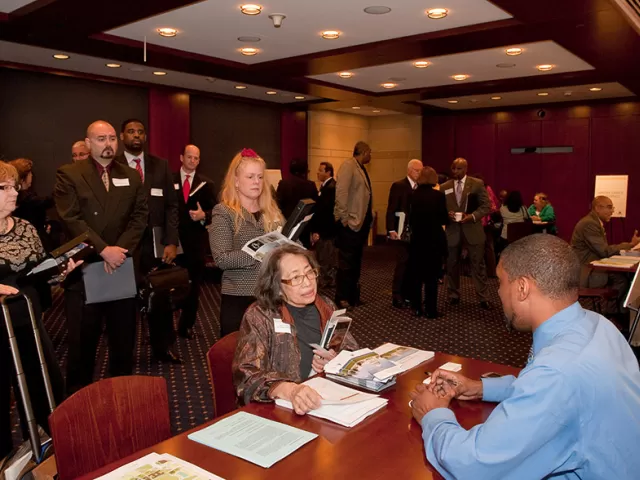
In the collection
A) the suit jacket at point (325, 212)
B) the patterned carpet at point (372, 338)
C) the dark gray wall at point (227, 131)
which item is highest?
the dark gray wall at point (227, 131)

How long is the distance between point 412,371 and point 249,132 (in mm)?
9175

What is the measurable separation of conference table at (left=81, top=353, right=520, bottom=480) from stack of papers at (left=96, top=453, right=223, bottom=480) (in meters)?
0.03

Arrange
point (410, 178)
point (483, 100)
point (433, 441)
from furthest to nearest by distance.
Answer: point (483, 100) < point (410, 178) < point (433, 441)

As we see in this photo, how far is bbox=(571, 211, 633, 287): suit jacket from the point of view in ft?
18.8

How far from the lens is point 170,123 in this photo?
930 centimetres

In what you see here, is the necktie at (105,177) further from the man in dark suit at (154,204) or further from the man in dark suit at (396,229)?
the man in dark suit at (396,229)

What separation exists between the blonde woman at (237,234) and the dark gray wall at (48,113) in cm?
549

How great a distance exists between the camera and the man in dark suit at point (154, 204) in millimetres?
4480

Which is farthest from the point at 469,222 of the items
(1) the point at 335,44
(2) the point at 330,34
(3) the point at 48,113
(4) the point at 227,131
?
(3) the point at 48,113

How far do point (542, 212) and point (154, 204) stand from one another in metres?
7.07

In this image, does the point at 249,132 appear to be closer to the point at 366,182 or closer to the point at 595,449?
the point at 366,182

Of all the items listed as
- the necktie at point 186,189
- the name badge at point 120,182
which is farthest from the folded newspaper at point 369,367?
the necktie at point 186,189

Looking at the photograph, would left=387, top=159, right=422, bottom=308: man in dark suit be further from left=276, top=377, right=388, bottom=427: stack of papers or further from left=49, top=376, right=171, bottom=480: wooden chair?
left=49, top=376, right=171, bottom=480: wooden chair

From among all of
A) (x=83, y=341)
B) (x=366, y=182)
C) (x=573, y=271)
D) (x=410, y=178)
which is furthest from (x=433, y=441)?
(x=410, y=178)
